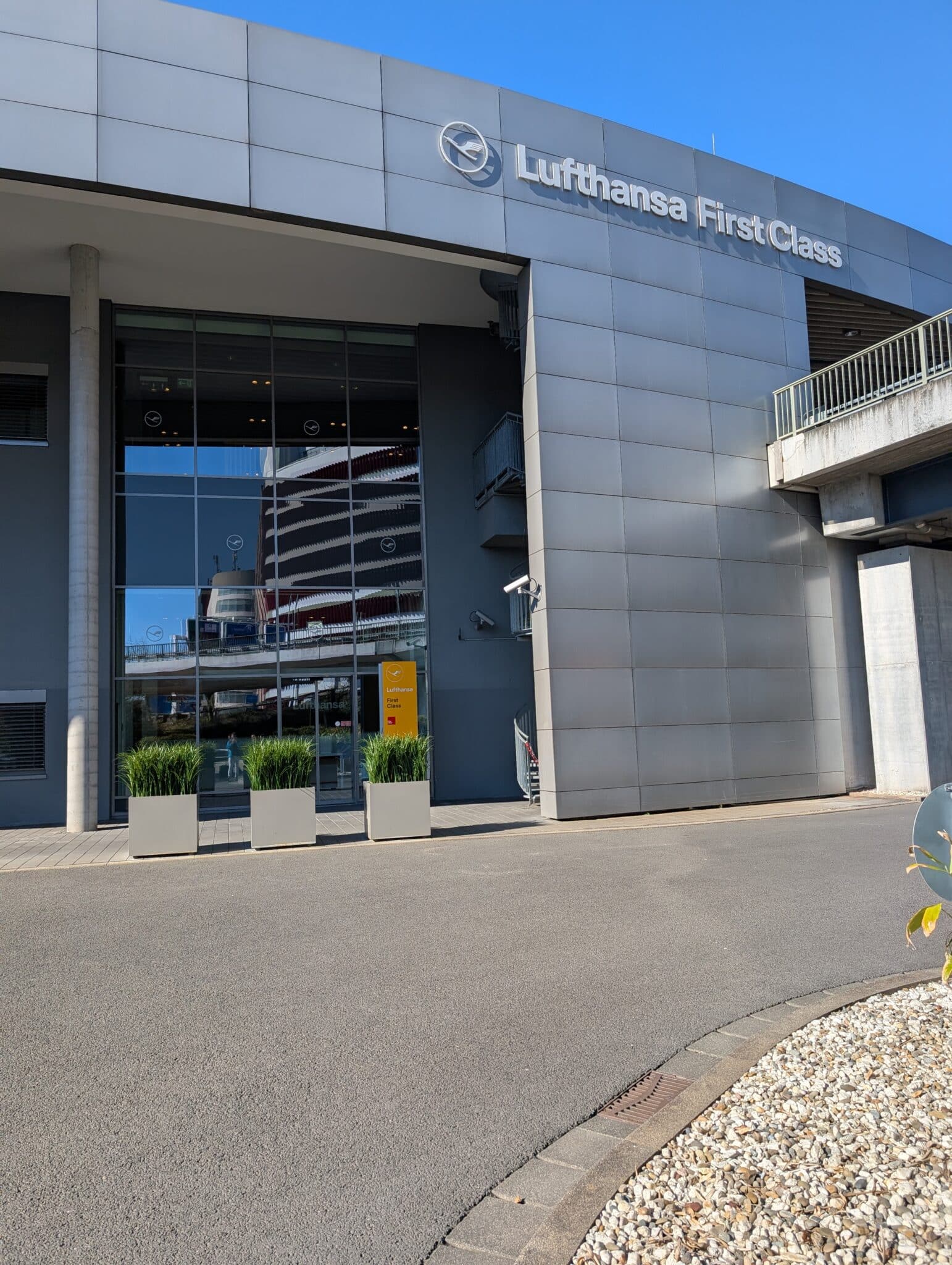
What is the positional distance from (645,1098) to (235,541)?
15.7 metres

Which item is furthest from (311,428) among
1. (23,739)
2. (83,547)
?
(23,739)

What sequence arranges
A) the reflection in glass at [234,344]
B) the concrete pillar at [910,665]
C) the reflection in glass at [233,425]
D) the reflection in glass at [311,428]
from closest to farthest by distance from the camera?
the concrete pillar at [910,665], the reflection in glass at [233,425], the reflection in glass at [234,344], the reflection in glass at [311,428]

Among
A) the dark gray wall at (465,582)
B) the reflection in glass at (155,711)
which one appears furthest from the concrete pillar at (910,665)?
the reflection in glass at (155,711)

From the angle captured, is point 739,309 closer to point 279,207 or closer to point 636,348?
point 636,348

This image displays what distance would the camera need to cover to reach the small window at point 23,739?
54.4ft

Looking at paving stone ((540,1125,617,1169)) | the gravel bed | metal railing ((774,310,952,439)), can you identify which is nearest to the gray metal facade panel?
metal railing ((774,310,952,439))

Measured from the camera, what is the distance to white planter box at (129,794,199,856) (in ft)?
39.8

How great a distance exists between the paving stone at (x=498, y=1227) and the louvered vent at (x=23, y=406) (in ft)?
57.6

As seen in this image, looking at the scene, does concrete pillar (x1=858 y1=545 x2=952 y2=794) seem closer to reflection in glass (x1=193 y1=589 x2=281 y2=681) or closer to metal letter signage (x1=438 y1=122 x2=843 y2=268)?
metal letter signage (x1=438 y1=122 x2=843 y2=268)

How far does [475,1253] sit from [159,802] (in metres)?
10.1

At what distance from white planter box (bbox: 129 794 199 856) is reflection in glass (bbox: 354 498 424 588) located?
25.0 feet

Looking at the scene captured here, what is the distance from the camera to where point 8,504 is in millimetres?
17172

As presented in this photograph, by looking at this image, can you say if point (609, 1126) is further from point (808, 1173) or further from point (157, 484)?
point (157, 484)

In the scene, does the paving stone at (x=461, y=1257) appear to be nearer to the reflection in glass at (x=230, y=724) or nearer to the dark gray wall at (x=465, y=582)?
the reflection in glass at (x=230, y=724)
